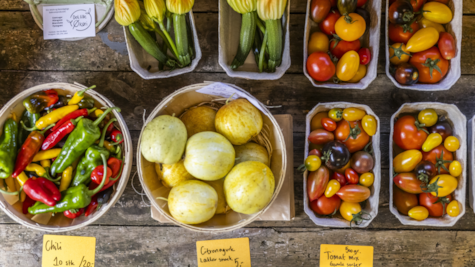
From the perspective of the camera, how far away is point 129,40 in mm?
1008

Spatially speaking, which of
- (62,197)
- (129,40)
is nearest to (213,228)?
(62,197)

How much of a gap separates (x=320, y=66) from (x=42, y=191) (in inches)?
38.5

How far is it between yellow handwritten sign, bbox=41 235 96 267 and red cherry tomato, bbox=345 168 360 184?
98cm

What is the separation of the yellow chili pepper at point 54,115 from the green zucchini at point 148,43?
0.99 ft

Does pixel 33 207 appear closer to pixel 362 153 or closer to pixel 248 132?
pixel 248 132

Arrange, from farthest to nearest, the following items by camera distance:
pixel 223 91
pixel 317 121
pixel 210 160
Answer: pixel 317 121
pixel 223 91
pixel 210 160

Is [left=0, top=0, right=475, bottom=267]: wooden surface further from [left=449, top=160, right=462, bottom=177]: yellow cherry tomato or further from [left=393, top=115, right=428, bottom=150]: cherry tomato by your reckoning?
[left=449, top=160, right=462, bottom=177]: yellow cherry tomato

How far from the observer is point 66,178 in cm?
101

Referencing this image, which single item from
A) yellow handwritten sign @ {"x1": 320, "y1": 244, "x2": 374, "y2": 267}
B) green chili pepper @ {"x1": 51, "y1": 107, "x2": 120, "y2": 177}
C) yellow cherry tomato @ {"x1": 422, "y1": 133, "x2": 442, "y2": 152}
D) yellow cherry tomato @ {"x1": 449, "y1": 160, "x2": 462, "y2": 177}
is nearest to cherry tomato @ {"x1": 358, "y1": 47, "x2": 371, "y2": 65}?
yellow cherry tomato @ {"x1": 422, "y1": 133, "x2": 442, "y2": 152}

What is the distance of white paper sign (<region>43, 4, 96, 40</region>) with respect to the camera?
111 centimetres

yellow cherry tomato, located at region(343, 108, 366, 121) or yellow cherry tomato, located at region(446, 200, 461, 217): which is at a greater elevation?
yellow cherry tomato, located at region(343, 108, 366, 121)

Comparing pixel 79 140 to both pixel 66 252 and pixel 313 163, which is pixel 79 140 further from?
pixel 313 163

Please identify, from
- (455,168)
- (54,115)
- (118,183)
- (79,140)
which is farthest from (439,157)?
(54,115)

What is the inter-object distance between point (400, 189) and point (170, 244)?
883mm
